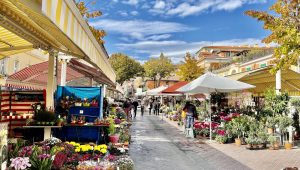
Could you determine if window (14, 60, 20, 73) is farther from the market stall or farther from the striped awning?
the striped awning

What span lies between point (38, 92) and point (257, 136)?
335 inches

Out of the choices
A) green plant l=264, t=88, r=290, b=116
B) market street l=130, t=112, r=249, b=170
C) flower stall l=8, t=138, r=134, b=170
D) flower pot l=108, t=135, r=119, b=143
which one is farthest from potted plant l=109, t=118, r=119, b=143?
green plant l=264, t=88, r=290, b=116

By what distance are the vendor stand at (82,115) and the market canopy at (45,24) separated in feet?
11.0

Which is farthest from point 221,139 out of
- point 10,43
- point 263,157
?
point 10,43

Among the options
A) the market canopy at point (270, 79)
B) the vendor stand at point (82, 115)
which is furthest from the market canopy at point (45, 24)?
A: the market canopy at point (270, 79)

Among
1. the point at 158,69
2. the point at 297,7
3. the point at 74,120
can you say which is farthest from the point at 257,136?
the point at 158,69

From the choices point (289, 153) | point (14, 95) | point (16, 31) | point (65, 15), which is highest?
point (16, 31)

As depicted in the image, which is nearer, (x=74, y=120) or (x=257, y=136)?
(x=74, y=120)

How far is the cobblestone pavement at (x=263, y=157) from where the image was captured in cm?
962

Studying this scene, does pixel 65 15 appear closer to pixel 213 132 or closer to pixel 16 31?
pixel 16 31

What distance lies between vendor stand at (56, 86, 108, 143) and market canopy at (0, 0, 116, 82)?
3.36m

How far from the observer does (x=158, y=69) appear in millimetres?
95438

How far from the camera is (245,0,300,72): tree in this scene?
9.61 m

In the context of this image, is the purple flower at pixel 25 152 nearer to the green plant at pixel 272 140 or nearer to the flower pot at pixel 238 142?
the green plant at pixel 272 140
